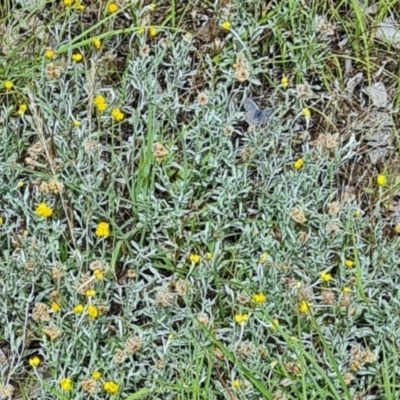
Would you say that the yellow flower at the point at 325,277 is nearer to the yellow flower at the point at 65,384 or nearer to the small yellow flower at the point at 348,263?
the small yellow flower at the point at 348,263

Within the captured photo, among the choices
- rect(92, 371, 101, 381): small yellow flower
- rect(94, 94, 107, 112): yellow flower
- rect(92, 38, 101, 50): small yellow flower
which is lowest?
rect(92, 371, 101, 381): small yellow flower

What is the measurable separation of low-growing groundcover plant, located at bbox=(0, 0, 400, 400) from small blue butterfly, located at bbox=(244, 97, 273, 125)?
36mm

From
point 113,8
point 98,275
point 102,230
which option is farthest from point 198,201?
point 113,8

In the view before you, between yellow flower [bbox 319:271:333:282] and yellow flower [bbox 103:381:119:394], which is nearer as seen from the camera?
yellow flower [bbox 103:381:119:394]

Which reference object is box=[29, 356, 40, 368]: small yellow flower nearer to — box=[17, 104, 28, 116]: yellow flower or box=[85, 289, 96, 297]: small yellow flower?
box=[85, 289, 96, 297]: small yellow flower

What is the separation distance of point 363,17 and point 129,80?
1.01 metres

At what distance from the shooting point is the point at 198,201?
2.99 m

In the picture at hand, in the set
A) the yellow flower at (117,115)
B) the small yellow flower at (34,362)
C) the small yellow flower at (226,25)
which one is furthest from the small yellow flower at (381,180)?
the small yellow flower at (34,362)

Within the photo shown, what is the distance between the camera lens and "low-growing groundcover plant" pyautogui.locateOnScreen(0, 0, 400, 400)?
2650 mm

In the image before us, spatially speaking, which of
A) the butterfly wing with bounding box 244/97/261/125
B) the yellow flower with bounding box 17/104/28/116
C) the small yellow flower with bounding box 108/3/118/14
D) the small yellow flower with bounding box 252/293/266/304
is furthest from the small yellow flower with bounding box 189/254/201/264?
the small yellow flower with bounding box 108/3/118/14

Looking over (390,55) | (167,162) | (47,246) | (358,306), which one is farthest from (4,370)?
(390,55)

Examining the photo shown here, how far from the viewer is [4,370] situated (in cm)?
265

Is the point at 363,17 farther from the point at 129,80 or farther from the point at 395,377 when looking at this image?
the point at 395,377

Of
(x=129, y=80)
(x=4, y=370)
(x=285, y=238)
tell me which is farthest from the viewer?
(x=129, y=80)
